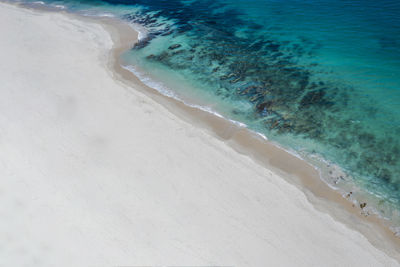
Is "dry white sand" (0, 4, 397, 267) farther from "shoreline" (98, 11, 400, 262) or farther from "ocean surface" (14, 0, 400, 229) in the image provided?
"ocean surface" (14, 0, 400, 229)

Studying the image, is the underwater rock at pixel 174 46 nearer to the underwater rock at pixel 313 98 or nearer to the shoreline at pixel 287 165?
the shoreline at pixel 287 165

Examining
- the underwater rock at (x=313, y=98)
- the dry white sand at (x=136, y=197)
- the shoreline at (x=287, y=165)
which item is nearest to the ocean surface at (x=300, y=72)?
the underwater rock at (x=313, y=98)

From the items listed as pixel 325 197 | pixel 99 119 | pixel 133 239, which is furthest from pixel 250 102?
pixel 133 239

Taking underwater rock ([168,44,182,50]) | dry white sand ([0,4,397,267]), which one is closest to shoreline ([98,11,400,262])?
dry white sand ([0,4,397,267])

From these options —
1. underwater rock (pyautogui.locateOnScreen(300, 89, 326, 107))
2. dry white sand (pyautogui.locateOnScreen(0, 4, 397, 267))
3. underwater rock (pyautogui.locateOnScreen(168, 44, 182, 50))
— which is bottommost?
dry white sand (pyautogui.locateOnScreen(0, 4, 397, 267))

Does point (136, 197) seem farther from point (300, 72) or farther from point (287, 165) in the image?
Answer: point (300, 72)

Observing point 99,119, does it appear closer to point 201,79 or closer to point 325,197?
point 201,79
